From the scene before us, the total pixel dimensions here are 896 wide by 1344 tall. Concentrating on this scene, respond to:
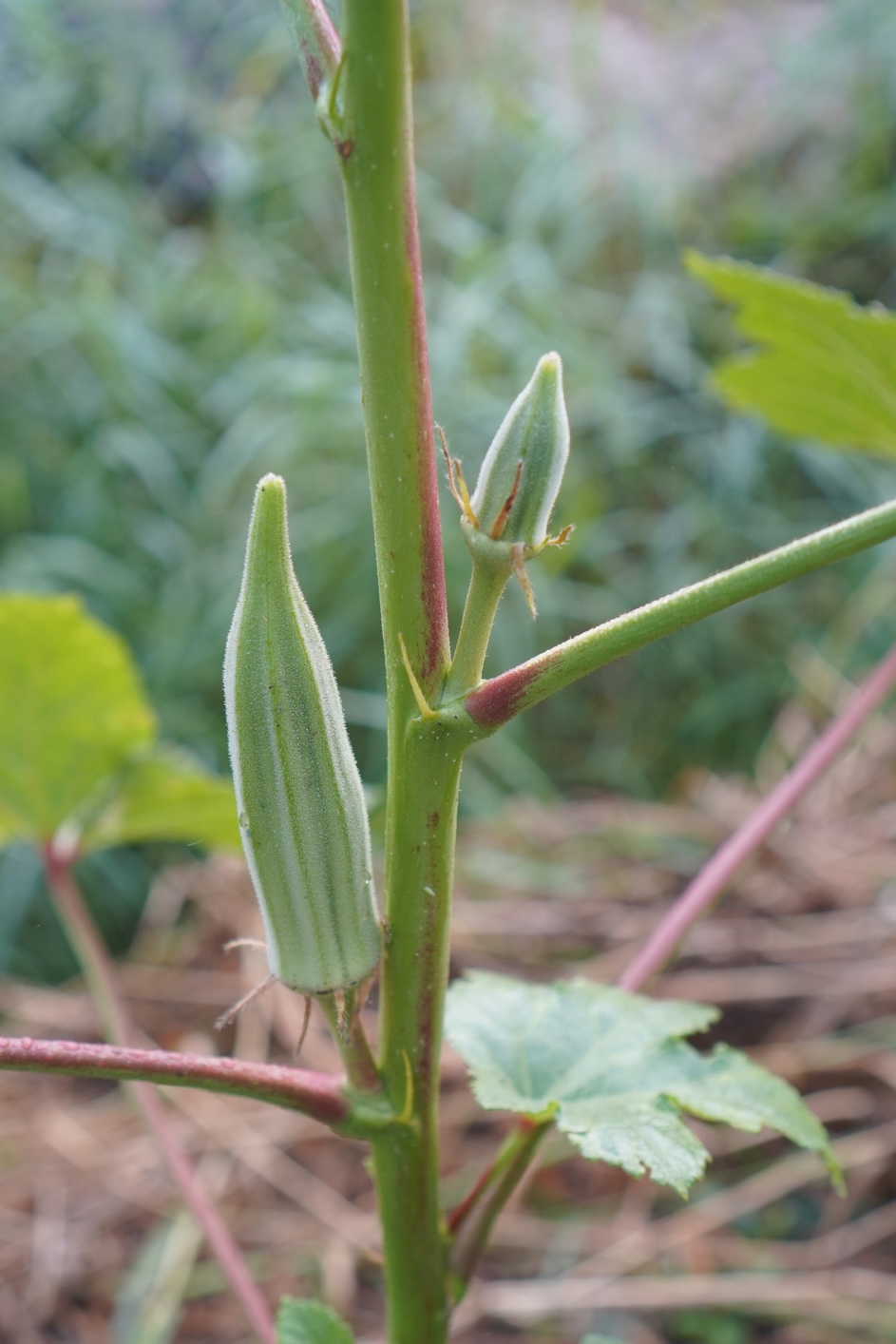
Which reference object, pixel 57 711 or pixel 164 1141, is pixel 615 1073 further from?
pixel 57 711

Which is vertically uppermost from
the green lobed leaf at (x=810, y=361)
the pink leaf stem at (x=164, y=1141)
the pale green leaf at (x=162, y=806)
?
the green lobed leaf at (x=810, y=361)

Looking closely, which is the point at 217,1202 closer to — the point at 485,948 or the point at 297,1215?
the point at 297,1215

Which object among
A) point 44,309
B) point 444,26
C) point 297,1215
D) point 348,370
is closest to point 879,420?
point 297,1215

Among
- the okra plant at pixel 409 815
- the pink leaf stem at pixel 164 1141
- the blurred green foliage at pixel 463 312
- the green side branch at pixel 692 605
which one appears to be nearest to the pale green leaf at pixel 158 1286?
the pink leaf stem at pixel 164 1141

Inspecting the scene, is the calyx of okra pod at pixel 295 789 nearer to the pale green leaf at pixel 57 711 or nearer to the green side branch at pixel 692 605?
the green side branch at pixel 692 605

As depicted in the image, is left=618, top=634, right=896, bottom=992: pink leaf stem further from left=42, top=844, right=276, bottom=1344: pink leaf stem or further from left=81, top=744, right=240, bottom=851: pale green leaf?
left=81, top=744, right=240, bottom=851: pale green leaf

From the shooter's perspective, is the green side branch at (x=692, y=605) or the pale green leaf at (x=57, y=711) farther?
the pale green leaf at (x=57, y=711)
